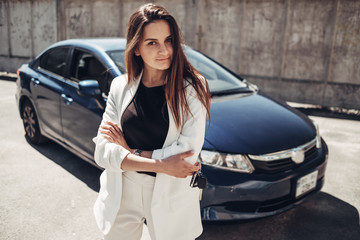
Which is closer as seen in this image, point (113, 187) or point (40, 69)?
point (113, 187)

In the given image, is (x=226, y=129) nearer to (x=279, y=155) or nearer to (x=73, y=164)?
(x=279, y=155)

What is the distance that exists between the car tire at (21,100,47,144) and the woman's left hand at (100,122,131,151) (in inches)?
131

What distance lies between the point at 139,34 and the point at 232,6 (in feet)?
25.7

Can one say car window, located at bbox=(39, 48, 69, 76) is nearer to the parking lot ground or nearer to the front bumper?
the parking lot ground

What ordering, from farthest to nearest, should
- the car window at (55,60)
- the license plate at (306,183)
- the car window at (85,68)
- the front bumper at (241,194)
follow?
the car window at (55,60)
the car window at (85,68)
the license plate at (306,183)
the front bumper at (241,194)

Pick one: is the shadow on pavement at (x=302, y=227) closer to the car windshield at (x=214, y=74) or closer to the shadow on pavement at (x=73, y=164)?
the car windshield at (x=214, y=74)

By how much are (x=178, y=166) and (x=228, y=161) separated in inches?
44.5

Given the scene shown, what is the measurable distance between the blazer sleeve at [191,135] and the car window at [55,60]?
289 cm

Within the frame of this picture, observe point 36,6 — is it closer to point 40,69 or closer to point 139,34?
point 40,69

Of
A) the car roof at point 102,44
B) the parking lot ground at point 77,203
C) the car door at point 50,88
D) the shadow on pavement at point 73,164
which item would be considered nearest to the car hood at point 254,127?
the parking lot ground at point 77,203

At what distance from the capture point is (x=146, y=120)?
1529 millimetres

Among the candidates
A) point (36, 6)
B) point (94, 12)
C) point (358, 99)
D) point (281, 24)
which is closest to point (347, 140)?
point (358, 99)

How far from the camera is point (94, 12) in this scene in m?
10.9

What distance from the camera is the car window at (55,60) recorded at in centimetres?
402
